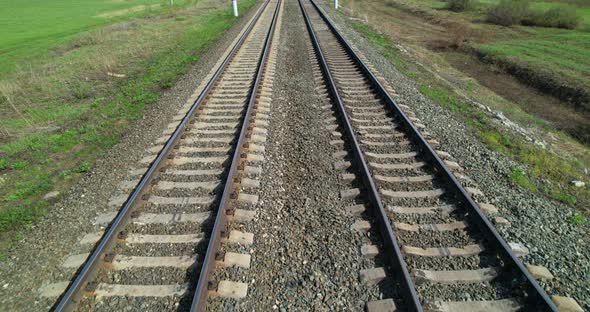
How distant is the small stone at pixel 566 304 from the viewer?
11.5 feet

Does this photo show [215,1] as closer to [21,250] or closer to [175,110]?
[175,110]

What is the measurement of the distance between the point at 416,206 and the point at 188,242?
3.33 metres

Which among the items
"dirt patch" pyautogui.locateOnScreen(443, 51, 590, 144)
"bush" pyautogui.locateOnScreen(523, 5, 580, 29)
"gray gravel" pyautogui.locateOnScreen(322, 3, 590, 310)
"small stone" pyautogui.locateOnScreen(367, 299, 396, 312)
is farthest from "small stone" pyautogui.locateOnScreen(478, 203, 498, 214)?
"bush" pyautogui.locateOnScreen(523, 5, 580, 29)

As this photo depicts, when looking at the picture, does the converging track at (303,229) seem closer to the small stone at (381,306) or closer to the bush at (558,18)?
the small stone at (381,306)

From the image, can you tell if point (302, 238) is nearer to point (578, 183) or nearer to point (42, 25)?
point (578, 183)

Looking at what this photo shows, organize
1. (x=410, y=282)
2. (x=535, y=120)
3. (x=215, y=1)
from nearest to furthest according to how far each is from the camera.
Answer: (x=410, y=282) → (x=535, y=120) → (x=215, y=1)

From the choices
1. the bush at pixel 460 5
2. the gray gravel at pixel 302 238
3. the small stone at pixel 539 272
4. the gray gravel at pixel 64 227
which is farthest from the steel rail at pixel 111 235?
the bush at pixel 460 5

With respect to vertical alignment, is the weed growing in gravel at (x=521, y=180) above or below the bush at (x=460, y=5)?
below

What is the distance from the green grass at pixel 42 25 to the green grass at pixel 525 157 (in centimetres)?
1782

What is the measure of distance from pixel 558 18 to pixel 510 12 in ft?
11.3

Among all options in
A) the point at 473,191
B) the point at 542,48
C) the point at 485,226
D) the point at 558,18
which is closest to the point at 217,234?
the point at 485,226

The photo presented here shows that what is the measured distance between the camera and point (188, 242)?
4.35 metres

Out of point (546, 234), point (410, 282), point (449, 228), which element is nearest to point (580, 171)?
point (546, 234)

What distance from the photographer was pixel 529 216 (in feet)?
15.9
